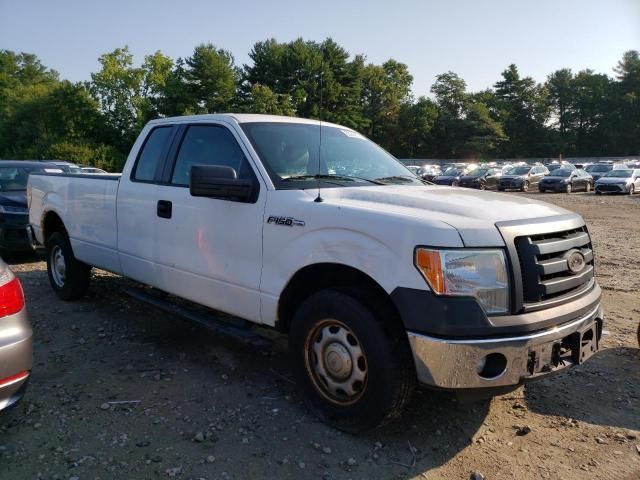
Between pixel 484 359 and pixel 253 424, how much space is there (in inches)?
61.0

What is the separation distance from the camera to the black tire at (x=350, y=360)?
2.96 meters

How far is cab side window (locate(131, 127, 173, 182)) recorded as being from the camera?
4.76 m

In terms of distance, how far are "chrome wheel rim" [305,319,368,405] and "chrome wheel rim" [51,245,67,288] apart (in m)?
4.02

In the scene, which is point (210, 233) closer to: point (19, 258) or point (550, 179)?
point (19, 258)

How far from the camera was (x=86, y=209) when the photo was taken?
5.58 metres

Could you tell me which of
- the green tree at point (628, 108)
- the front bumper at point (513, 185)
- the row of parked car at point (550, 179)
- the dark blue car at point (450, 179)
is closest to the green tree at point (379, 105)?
the green tree at point (628, 108)

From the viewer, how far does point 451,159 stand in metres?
89.9

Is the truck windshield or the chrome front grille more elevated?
the truck windshield

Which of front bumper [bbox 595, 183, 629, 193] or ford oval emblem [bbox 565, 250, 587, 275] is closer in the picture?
ford oval emblem [bbox 565, 250, 587, 275]

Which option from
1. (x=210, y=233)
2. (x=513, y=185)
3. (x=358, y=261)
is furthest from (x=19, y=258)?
(x=513, y=185)

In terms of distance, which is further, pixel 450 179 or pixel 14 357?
pixel 450 179

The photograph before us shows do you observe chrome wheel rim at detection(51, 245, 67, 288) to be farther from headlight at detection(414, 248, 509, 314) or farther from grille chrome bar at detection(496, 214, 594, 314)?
grille chrome bar at detection(496, 214, 594, 314)

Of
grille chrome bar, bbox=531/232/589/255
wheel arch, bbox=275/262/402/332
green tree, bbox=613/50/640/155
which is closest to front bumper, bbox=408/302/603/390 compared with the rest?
wheel arch, bbox=275/262/402/332

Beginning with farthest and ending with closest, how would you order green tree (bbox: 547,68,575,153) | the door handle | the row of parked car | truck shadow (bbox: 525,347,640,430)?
green tree (bbox: 547,68,575,153)
the row of parked car
the door handle
truck shadow (bbox: 525,347,640,430)
